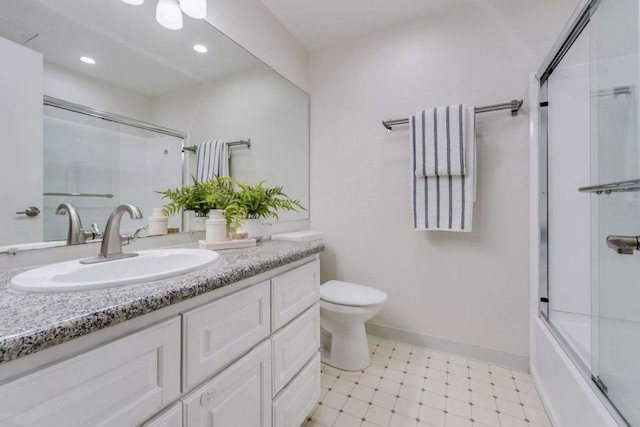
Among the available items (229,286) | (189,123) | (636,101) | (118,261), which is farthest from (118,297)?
(636,101)

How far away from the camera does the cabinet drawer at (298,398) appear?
1.01 meters

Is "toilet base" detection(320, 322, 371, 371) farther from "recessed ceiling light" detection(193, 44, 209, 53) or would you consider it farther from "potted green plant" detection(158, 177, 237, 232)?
"recessed ceiling light" detection(193, 44, 209, 53)

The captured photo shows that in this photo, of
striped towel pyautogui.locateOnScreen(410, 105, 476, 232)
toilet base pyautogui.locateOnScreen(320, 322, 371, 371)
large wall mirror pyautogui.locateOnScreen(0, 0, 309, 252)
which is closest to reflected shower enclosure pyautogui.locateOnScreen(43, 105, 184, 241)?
large wall mirror pyautogui.locateOnScreen(0, 0, 309, 252)

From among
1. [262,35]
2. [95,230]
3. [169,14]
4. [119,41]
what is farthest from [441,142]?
[95,230]

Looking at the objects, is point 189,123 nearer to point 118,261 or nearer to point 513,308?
point 118,261

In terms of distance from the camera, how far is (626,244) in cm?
89

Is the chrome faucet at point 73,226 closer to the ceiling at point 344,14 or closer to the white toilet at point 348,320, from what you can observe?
the white toilet at point 348,320

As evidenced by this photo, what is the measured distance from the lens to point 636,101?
104 cm

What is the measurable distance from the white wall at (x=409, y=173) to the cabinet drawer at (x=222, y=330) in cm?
122

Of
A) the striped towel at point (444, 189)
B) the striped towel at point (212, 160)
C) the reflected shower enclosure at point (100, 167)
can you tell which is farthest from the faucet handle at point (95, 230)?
the striped towel at point (444, 189)

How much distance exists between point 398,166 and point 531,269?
0.98m

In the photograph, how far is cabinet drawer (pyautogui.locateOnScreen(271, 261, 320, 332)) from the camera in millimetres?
1000

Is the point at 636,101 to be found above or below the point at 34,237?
above

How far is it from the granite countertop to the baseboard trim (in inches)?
59.6
